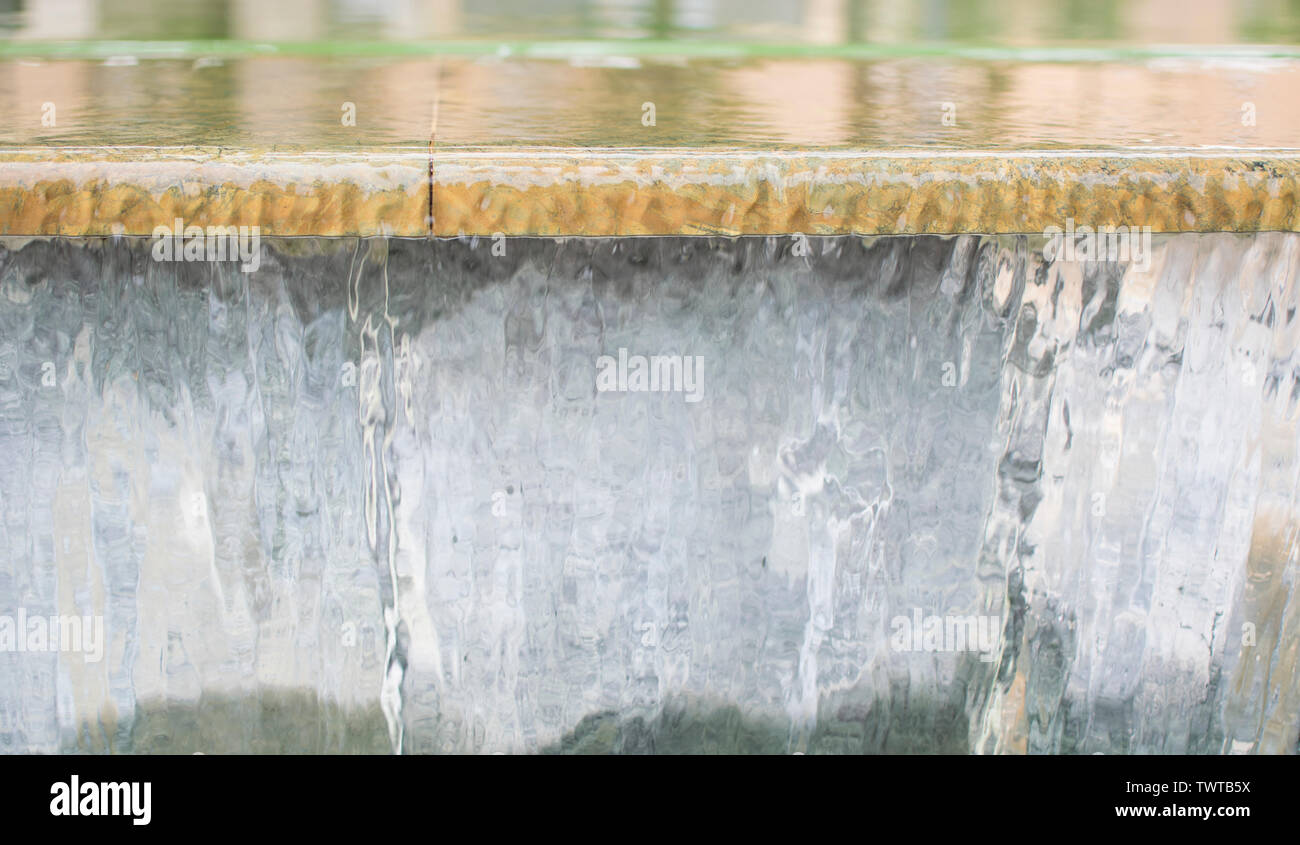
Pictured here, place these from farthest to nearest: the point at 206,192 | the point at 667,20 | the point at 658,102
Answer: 1. the point at 667,20
2. the point at 658,102
3. the point at 206,192

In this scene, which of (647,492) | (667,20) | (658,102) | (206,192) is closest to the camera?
(206,192)

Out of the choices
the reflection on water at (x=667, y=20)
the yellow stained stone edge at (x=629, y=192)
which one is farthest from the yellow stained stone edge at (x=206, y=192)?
the reflection on water at (x=667, y=20)

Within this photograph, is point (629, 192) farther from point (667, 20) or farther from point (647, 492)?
point (667, 20)

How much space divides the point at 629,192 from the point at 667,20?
191cm

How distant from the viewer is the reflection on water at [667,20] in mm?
2453

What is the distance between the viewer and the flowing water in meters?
1.27

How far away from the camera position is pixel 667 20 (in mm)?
2789

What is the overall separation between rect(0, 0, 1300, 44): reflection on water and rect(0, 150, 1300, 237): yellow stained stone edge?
1.42 meters

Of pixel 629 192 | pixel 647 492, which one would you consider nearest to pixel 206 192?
pixel 629 192

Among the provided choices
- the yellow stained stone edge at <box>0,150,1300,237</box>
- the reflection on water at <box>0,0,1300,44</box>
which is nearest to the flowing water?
the yellow stained stone edge at <box>0,150,1300,237</box>

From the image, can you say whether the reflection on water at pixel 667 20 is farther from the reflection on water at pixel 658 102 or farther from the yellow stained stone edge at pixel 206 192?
the yellow stained stone edge at pixel 206 192

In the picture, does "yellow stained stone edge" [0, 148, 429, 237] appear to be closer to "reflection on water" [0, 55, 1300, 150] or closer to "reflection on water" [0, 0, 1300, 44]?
"reflection on water" [0, 55, 1300, 150]

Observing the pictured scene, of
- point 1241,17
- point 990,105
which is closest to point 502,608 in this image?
point 990,105

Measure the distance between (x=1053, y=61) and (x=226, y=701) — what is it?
2110 mm
